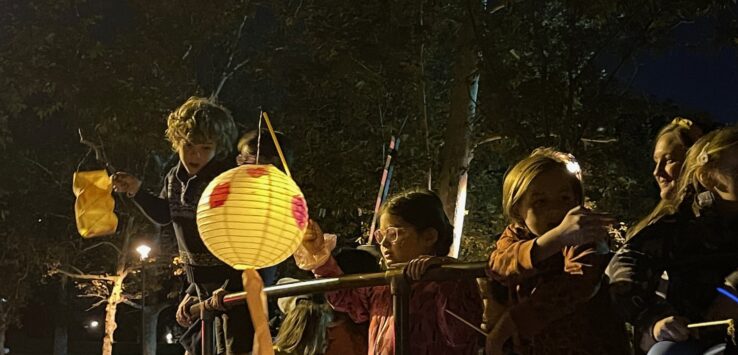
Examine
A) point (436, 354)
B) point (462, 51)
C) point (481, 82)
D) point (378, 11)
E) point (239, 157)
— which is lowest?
point (436, 354)

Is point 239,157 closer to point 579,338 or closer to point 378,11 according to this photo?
point 579,338

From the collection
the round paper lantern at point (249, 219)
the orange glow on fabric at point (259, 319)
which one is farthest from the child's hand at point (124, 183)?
the orange glow on fabric at point (259, 319)

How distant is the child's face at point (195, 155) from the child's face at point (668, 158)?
7.79ft

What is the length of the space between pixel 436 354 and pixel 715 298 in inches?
40.3

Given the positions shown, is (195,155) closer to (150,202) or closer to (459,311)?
(150,202)

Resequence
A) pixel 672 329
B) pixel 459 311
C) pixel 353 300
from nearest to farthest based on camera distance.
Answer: pixel 672 329 → pixel 459 311 → pixel 353 300

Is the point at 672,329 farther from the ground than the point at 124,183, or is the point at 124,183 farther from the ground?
the point at 124,183

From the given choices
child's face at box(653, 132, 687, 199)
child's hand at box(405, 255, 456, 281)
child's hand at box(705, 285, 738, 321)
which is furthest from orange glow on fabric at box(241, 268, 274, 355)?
child's face at box(653, 132, 687, 199)

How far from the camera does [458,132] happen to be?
381 inches

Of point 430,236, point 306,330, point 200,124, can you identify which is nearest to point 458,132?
point 306,330

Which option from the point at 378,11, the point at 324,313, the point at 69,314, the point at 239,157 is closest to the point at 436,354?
the point at 324,313

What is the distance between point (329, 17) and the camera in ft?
34.3

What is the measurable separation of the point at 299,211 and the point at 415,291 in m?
0.70

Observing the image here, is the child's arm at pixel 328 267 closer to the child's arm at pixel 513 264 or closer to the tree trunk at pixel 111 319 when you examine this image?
the child's arm at pixel 513 264
